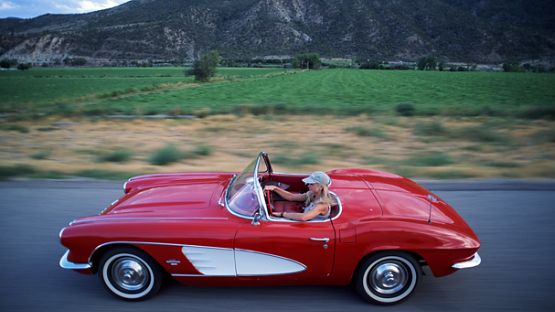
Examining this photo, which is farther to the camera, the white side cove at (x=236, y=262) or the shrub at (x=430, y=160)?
the shrub at (x=430, y=160)

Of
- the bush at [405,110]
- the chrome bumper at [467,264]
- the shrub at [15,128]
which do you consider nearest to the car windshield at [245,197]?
the chrome bumper at [467,264]

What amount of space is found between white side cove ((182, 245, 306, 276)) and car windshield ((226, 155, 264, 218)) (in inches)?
12.9

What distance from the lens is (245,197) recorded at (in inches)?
135

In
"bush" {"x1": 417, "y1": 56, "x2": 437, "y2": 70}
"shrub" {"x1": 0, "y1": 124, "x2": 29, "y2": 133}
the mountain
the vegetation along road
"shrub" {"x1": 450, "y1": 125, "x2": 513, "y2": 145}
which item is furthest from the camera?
the mountain

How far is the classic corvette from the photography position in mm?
3143

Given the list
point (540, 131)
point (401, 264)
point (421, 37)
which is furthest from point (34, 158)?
point (421, 37)

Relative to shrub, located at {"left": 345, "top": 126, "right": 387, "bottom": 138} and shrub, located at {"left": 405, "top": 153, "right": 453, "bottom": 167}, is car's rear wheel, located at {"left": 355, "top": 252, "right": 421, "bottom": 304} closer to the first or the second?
shrub, located at {"left": 405, "top": 153, "right": 453, "bottom": 167}

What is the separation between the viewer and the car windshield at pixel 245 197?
10.9 ft

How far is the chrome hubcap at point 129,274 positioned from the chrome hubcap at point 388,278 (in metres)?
1.82

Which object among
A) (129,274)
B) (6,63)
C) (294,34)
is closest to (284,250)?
(129,274)

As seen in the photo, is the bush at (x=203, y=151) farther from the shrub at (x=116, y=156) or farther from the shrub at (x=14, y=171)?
the shrub at (x=14, y=171)

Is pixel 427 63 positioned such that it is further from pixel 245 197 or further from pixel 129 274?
pixel 129 274

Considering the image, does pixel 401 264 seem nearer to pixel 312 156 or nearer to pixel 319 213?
pixel 319 213

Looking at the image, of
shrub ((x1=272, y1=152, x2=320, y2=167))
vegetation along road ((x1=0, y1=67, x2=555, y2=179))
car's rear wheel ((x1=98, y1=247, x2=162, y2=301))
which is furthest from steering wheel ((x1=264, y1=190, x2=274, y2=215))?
shrub ((x1=272, y1=152, x2=320, y2=167))
